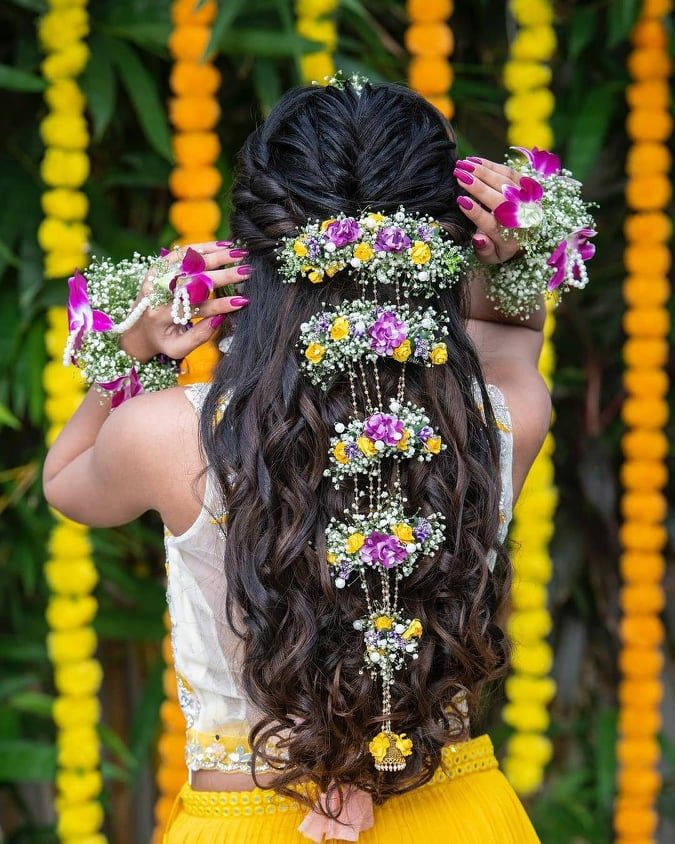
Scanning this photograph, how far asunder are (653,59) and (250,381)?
61.0 inches

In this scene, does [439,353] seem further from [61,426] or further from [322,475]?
[61,426]

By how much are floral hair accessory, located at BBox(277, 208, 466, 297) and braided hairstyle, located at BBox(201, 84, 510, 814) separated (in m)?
0.02

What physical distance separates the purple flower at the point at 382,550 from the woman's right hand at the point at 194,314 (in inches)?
10.6

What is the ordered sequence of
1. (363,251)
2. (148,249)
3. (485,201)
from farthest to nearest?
(148,249) < (485,201) < (363,251)

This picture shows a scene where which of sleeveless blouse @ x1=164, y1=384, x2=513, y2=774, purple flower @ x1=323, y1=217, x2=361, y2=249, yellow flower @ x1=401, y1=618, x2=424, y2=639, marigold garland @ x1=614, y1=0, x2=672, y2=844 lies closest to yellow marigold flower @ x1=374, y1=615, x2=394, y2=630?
yellow flower @ x1=401, y1=618, x2=424, y2=639

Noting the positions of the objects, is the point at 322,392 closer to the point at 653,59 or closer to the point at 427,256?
the point at 427,256

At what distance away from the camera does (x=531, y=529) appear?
7.22 ft

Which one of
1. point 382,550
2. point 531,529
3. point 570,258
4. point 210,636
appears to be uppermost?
point 570,258

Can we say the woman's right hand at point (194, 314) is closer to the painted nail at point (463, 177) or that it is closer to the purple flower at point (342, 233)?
the purple flower at point (342, 233)

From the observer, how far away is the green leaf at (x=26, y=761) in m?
2.22

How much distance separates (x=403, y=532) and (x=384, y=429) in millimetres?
97

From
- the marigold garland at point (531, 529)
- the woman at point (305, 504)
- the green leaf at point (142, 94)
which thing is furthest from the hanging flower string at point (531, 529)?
the woman at point (305, 504)

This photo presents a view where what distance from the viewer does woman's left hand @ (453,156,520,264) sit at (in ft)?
3.53

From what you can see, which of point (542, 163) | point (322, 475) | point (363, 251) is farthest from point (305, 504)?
point (542, 163)
